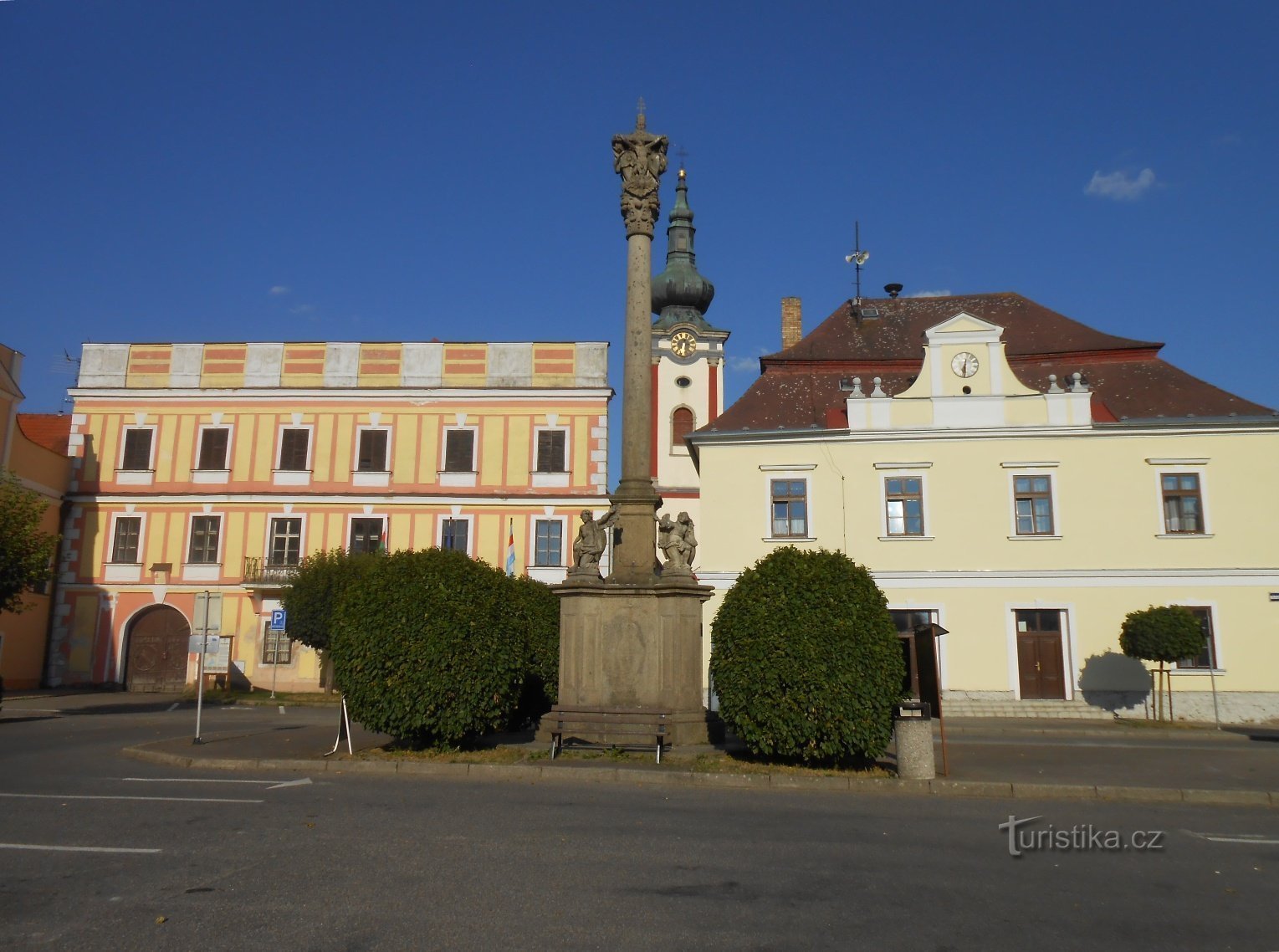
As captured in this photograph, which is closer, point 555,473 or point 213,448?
point 555,473

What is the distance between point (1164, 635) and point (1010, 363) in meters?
9.49

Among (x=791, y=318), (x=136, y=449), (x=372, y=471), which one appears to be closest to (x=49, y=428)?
(x=136, y=449)

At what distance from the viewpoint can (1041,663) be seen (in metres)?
26.5

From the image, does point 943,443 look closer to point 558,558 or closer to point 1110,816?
point 558,558

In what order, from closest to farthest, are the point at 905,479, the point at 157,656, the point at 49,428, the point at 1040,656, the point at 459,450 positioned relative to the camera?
1. the point at 1040,656
2. the point at 905,479
3. the point at 157,656
4. the point at 459,450
5. the point at 49,428

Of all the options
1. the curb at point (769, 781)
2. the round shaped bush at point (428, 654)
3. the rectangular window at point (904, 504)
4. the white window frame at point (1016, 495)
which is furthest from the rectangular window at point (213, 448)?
the white window frame at point (1016, 495)

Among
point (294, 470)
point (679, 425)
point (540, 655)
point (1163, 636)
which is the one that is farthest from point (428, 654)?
point (679, 425)

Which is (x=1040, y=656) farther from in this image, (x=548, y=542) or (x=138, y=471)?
(x=138, y=471)

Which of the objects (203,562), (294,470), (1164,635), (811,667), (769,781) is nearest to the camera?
(769,781)

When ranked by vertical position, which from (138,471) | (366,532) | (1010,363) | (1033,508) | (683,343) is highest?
(683,343)

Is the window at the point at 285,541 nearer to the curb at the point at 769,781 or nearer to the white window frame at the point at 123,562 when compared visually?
the white window frame at the point at 123,562

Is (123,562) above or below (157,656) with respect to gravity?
above

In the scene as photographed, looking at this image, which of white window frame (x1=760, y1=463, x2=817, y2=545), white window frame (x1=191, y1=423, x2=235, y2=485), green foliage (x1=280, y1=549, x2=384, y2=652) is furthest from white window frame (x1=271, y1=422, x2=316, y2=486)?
white window frame (x1=760, y1=463, x2=817, y2=545)

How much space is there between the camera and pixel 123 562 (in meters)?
37.4
